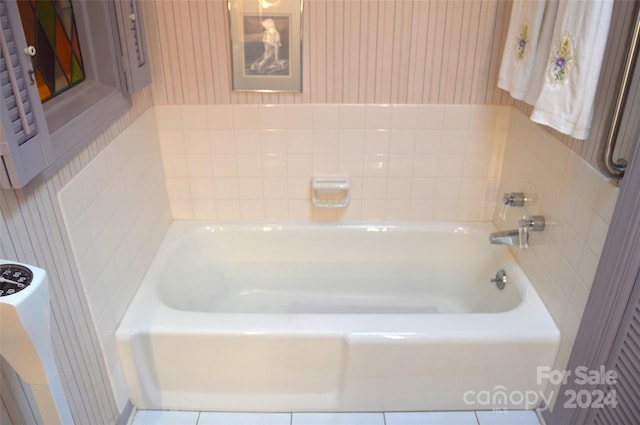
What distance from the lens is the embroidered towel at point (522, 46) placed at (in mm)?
1615

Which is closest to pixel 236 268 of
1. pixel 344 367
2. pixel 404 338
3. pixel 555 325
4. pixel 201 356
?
pixel 201 356

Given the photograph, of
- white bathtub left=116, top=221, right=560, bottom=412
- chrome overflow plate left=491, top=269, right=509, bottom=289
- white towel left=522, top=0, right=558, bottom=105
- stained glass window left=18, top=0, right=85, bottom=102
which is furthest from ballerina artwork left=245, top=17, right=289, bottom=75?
chrome overflow plate left=491, top=269, right=509, bottom=289

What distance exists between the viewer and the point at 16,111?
1.05 meters

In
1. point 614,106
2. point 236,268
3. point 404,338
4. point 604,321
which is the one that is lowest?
point 236,268

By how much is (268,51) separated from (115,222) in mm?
922

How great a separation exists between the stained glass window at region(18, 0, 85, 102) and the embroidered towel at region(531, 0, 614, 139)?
1553 mm

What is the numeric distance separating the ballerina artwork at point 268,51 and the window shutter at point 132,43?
413 millimetres

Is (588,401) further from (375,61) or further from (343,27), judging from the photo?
(343,27)

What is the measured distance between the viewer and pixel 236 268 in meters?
2.38

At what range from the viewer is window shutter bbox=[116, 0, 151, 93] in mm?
1693

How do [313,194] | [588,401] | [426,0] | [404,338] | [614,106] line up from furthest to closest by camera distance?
[313,194] → [426,0] → [404,338] → [588,401] → [614,106]

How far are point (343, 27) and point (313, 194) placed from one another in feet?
2.46

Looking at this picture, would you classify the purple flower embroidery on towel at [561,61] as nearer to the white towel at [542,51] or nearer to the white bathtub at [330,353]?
the white towel at [542,51]

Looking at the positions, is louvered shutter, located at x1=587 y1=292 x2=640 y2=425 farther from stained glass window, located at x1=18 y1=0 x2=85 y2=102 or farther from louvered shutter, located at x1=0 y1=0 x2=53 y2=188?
stained glass window, located at x1=18 y1=0 x2=85 y2=102
